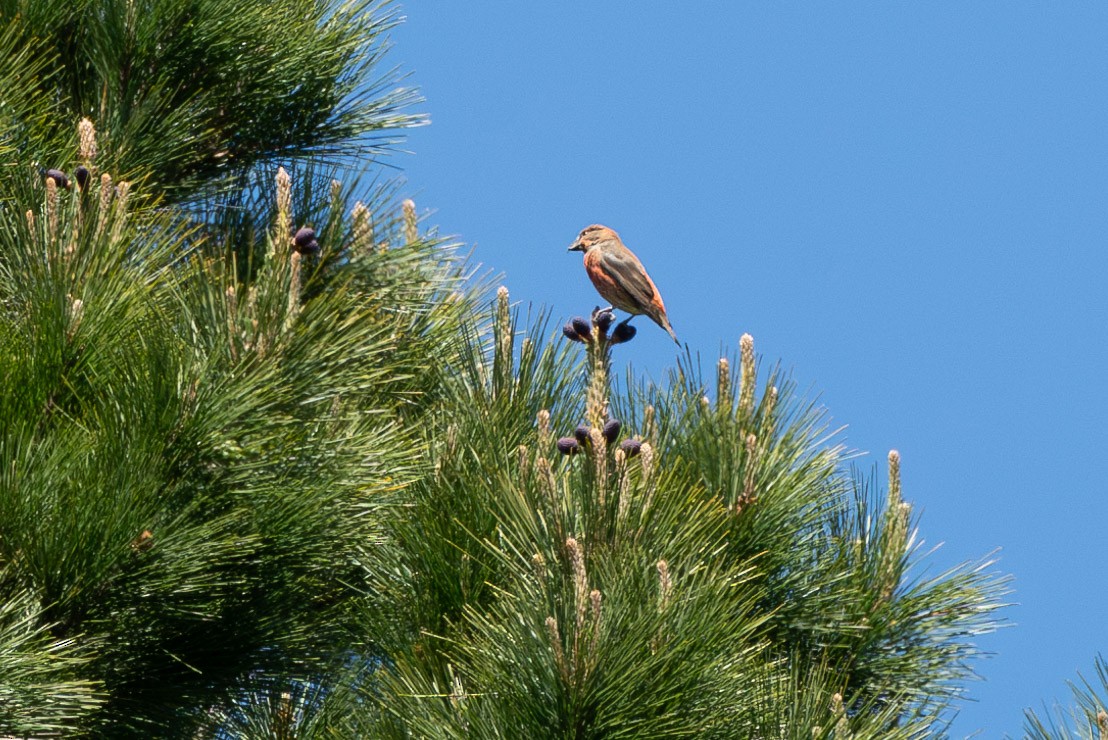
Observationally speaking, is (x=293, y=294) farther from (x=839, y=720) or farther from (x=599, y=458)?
(x=839, y=720)

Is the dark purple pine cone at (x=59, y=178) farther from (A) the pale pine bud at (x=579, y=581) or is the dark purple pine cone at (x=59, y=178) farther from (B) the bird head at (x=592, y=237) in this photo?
(B) the bird head at (x=592, y=237)

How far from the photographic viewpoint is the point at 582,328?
418 centimetres

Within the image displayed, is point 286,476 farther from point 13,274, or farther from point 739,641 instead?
point 739,641

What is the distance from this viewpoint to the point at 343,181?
17.5 feet

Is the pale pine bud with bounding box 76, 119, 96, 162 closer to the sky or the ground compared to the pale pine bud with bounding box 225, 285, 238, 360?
closer to the sky

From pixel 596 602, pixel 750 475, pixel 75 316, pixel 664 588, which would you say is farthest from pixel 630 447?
pixel 75 316

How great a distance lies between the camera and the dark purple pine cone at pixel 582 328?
417 centimetres

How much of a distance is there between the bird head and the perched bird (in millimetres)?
11

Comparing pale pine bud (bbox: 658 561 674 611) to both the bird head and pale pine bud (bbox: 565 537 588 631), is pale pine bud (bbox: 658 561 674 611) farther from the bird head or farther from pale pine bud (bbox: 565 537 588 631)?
the bird head

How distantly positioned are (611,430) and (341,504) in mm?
873

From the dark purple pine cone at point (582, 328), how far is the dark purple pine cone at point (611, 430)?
2.17ft

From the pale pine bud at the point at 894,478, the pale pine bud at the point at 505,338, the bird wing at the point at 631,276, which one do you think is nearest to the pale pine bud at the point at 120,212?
the pale pine bud at the point at 505,338

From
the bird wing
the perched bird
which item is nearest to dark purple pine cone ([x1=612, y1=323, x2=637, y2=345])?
the perched bird

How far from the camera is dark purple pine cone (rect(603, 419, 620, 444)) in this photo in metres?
3.51
